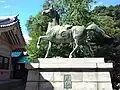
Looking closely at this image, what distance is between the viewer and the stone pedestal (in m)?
9.48

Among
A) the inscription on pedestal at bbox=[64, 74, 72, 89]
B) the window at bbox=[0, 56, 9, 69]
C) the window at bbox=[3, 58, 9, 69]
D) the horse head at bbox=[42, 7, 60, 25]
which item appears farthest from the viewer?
the window at bbox=[3, 58, 9, 69]

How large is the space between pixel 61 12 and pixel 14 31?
162 inches

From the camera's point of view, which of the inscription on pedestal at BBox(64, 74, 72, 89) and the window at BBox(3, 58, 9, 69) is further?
the window at BBox(3, 58, 9, 69)

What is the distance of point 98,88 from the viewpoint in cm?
941

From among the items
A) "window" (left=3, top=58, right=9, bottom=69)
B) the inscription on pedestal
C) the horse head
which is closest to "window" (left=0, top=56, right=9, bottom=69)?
"window" (left=3, top=58, right=9, bottom=69)

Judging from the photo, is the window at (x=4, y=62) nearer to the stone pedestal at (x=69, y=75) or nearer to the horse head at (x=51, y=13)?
the horse head at (x=51, y=13)

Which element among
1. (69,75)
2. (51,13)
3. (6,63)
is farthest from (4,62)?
(69,75)

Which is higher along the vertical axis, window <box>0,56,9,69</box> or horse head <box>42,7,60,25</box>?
horse head <box>42,7,60,25</box>

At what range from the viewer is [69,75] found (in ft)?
31.6

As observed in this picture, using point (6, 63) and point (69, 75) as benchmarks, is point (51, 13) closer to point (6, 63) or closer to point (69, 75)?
point (69, 75)

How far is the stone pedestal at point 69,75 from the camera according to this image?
948cm

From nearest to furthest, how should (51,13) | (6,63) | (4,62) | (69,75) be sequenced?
(69,75) → (51,13) → (4,62) → (6,63)

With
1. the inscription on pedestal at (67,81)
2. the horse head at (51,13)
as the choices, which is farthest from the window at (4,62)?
the inscription on pedestal at (67,81)

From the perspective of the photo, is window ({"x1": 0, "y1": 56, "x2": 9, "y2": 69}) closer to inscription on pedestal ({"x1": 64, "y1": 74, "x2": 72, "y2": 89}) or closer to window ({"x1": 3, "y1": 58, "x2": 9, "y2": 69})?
window ({"x1": 3, "y1": 58, "x2": 9, "y2": 69})
